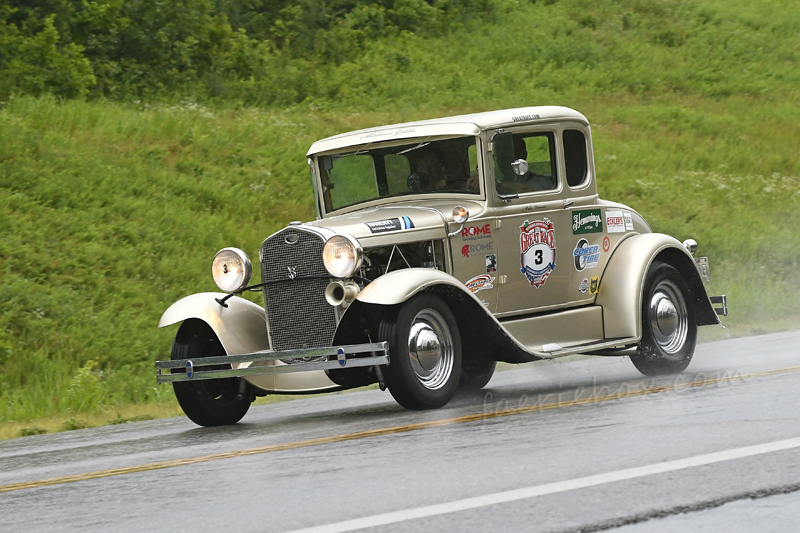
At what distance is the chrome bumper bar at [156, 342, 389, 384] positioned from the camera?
7.00m

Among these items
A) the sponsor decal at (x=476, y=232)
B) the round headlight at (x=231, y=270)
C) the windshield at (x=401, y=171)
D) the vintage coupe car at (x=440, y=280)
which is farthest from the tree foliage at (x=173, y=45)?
the sponsor decal at (x=476, y=232)

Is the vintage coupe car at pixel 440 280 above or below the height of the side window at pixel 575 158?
below

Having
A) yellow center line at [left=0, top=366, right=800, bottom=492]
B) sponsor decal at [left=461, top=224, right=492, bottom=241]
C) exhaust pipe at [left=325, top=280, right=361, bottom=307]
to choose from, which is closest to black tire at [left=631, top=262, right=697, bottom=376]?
yellow center line at [left=0, top=366, right=800, bottom=492]

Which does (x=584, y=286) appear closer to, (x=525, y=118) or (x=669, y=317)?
(x=669, y=317)

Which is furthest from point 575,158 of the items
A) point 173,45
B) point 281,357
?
point 173,45

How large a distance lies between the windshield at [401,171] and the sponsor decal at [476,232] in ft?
1.16

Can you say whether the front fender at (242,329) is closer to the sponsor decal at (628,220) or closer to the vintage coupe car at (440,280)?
the vintage coupe car at (440,280)

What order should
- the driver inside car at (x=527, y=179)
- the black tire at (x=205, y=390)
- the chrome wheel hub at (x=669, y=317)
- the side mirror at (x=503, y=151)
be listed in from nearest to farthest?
the black tire at (x=205, y=390)
the side mirror at (x=503, y=151)
the driver inside car at (x=527, y=179)
the chrome wheel hub at (x=669, y=317)

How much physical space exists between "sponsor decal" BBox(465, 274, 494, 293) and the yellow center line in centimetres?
124

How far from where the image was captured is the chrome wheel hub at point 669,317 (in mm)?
9375

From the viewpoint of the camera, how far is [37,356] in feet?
42.2

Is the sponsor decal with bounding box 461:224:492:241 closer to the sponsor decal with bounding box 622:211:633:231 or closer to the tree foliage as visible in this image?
the sponsor decal with bounding box 622:211:633:231

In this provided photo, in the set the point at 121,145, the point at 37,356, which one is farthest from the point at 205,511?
the point at 121,145

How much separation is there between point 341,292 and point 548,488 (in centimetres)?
343
